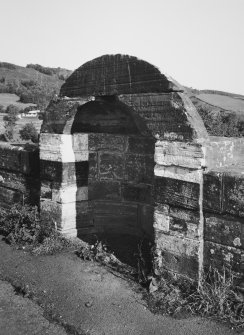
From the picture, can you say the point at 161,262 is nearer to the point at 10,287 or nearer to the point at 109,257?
the point at 109,257

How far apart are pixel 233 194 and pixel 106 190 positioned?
3.11 m

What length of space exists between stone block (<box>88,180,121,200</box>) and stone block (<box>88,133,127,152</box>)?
62cm

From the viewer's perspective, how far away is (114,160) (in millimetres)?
6621

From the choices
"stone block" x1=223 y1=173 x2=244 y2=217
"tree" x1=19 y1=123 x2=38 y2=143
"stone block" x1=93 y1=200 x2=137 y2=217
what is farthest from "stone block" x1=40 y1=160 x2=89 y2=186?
"tree" x1=19 y1=123 x2=38 y2=143

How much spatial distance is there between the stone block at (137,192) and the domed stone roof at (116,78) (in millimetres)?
1994

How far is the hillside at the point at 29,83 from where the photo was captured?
2916 cm

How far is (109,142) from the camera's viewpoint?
6551 millimetres

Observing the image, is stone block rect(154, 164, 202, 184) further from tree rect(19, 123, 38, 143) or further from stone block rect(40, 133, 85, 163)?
tree rect(19, 123, 38, 143)

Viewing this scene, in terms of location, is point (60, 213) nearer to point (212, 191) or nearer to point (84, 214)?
point (84, 214)

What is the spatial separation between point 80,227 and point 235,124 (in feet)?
30.6

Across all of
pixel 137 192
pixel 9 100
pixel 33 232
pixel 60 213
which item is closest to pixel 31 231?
pixel 33 232

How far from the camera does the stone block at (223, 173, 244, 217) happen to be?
154 inches

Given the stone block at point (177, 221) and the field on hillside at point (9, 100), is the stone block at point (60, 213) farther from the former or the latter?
the field on hillside at point (9, 100)

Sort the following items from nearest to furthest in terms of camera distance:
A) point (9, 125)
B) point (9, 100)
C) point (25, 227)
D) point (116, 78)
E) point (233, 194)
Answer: point (233, 194) → point (116, 78) → point (25, 227) → point (9, 125) → point (9, 100)
